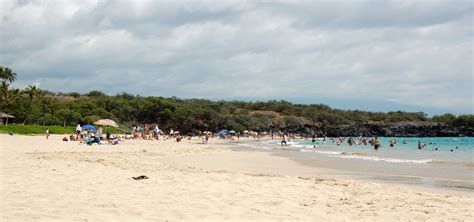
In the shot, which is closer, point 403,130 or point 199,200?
point 199,200

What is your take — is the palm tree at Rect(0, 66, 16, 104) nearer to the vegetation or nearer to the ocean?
the vegetation

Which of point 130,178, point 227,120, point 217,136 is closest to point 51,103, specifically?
point 217,136

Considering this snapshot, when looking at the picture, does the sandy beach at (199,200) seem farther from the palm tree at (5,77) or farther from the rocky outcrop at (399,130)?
the rocky outcrop at (399,130)

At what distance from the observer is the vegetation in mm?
69500

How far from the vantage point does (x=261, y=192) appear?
10164 millimetres

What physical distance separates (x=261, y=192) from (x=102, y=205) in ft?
11.9

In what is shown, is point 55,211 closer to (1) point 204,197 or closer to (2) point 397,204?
(1) point 204,197

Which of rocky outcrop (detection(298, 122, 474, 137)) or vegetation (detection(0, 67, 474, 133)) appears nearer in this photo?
vegetation (detection(0, 67, 474, 133))

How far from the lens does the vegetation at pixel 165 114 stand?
69500 mm

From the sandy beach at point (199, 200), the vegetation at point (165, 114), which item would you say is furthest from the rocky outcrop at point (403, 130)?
the sandy beach at point (199, 200)

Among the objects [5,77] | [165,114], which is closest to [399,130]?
[165,114]

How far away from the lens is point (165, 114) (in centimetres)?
9212

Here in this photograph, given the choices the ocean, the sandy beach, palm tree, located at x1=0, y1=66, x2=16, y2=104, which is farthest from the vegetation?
the sandy beach

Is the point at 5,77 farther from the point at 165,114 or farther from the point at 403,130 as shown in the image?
the point at 403,130
